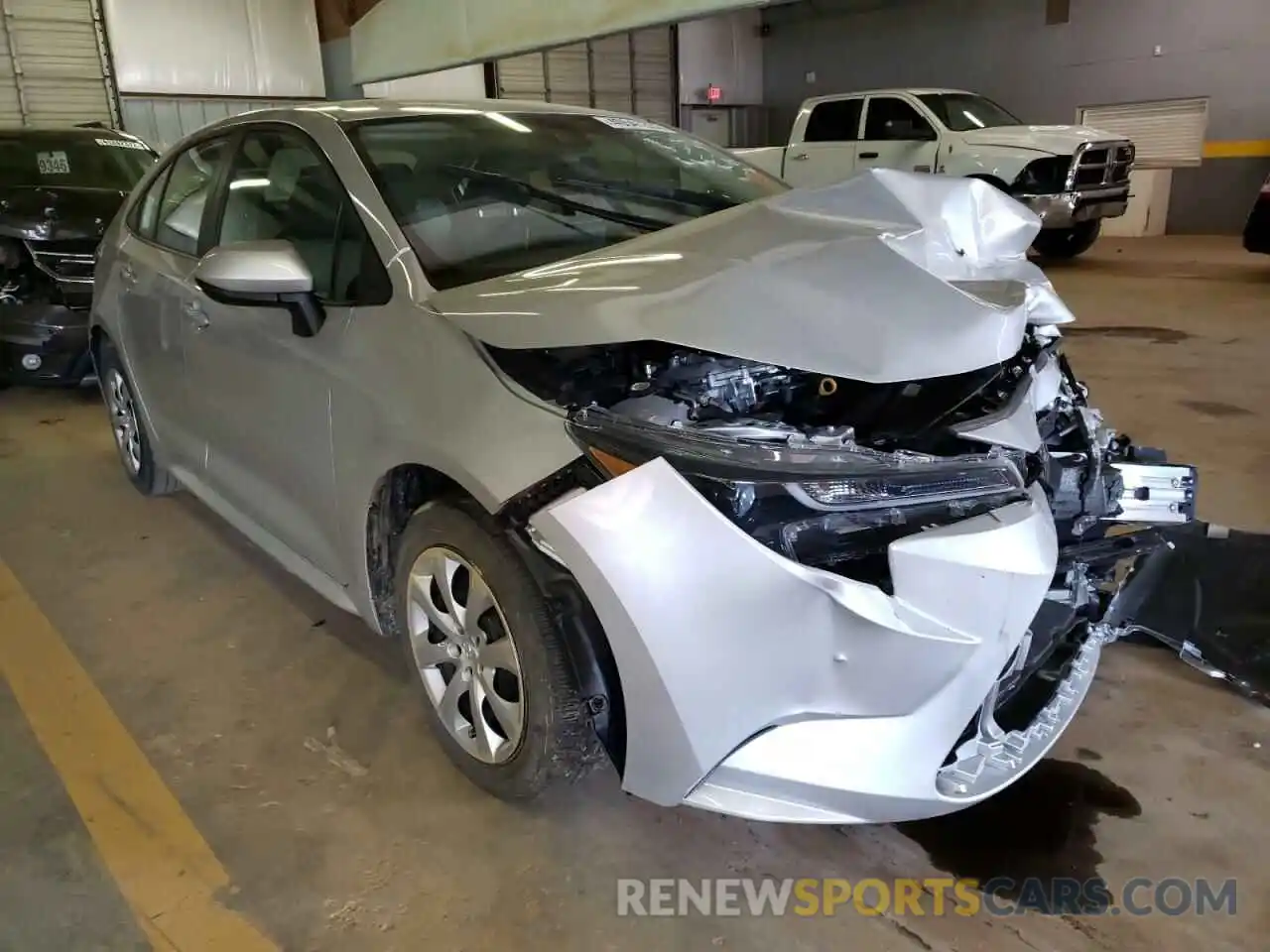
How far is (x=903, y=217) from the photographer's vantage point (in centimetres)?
212

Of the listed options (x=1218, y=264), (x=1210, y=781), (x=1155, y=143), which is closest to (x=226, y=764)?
(x=1210, y=781)

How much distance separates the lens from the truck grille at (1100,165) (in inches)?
380

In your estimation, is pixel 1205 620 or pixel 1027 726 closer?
pixel 1027 726

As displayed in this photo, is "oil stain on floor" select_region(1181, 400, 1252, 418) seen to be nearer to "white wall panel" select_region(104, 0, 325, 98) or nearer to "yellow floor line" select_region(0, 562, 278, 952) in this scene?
"yellow floor line" select_region(0, 562, 278, 952)

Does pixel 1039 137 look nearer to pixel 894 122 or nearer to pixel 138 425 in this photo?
pixel 894 122

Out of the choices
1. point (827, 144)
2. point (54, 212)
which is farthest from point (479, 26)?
point (54, 212)

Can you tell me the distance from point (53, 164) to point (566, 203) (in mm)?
5467

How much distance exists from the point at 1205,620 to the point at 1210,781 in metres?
0.53

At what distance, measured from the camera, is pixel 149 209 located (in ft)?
11.8

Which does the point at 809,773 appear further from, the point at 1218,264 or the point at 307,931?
the point at 1218,264

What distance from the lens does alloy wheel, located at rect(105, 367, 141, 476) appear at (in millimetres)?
3975

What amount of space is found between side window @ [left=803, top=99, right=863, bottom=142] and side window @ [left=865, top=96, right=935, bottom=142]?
0.54 ft

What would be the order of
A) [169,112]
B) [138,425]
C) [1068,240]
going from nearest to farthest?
[138,425] → [1068,240] → [169,112]

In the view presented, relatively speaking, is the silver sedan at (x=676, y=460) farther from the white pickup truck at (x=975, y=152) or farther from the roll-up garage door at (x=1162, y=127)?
the roll-up garage door at (x=1162, y=127)
